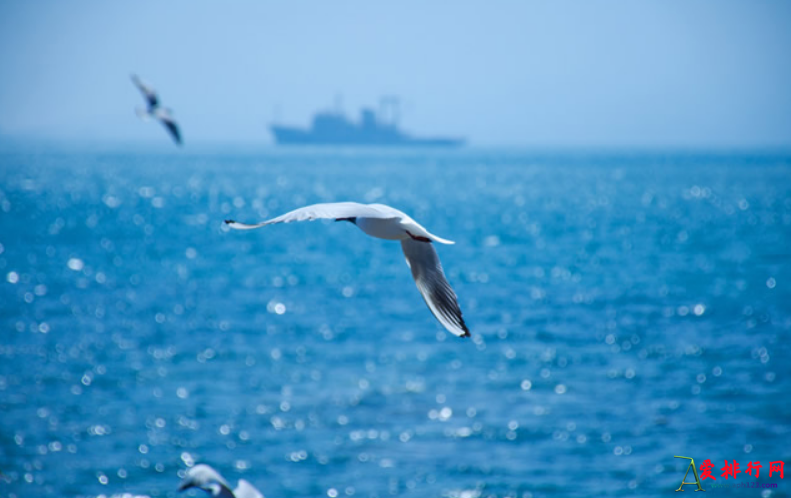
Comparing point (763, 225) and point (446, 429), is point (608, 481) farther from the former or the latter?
point (763, 225)

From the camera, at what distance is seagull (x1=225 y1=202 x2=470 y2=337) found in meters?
5.55

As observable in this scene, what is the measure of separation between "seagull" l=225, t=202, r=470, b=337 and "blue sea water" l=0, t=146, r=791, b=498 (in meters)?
10.4

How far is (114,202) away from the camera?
94.1m

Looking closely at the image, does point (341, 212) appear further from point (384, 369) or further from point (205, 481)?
point (384, 369)

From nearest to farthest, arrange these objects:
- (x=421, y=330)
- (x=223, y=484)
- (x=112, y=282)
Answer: (x=223, y=484)
(x=421, y=330)
(x=112, y=282)

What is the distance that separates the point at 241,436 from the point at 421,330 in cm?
1130

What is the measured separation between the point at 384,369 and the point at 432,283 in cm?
1742

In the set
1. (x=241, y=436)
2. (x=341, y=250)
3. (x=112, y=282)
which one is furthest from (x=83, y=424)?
(x=341, y=250)

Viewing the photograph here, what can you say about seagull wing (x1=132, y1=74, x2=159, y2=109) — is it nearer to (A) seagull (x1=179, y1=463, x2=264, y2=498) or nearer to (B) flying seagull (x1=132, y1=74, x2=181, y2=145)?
(B) flying seagull (x1=132, y1=74, x2=181, y2=145)

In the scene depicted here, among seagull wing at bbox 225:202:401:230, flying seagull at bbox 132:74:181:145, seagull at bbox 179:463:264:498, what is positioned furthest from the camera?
flying seagull at bbox 132:74:181:145

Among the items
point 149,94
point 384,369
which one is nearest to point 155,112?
point 149,94

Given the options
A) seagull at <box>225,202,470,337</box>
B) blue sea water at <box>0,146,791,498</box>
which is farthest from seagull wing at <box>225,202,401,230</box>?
blue sea water at <box>0,146,791,498</box>

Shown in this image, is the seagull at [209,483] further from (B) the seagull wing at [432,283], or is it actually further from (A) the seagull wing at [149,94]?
(A) the seagull wing at [149,94]

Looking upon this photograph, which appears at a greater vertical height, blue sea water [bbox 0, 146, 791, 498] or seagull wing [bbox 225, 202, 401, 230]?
blue sea water [bbox 0, 146, 791, 498]
